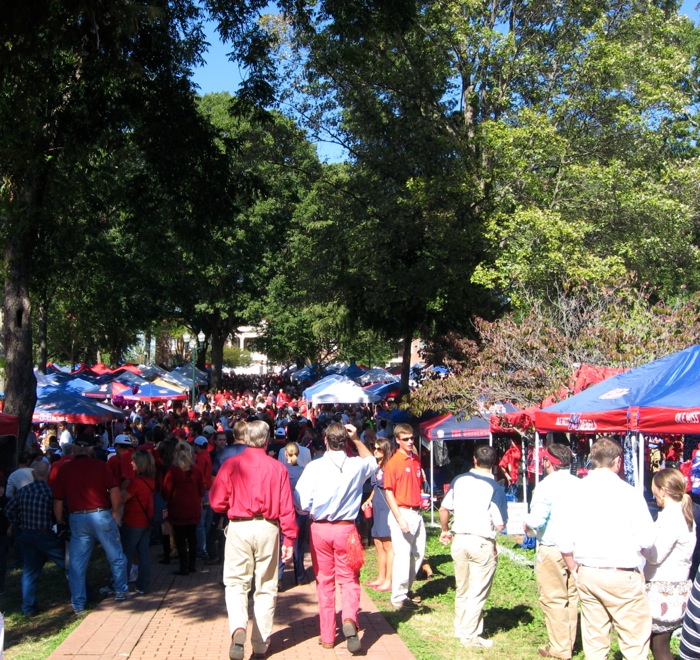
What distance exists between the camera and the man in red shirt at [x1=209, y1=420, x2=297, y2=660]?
623cm

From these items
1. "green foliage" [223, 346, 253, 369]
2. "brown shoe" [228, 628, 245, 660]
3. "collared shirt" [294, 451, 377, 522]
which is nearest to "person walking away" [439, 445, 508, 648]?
"collared shirt" [294, 451, 377, 522]

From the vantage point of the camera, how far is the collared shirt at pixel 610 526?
5121 millimetres

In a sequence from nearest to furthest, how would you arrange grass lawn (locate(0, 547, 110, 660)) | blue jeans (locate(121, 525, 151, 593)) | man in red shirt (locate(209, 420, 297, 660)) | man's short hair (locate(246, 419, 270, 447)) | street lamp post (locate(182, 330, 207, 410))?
man in red shirt (locate(209, 420, 297, 660))
man's short hair (locate(246, 419, 270, 447))
grass lawn (locate(0, 547, 110, 660))
blue jeans (locate(121, 525, 151, 593))
street lamp post (locate(182, 330, 207, 410))

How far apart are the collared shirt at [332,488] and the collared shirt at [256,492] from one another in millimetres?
373

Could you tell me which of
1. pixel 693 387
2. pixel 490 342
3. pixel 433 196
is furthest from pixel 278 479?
pixel 433 196

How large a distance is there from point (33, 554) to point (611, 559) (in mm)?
5685

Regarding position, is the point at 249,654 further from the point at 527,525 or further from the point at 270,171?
the point at 270,171

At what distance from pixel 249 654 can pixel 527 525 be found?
2.43 metres

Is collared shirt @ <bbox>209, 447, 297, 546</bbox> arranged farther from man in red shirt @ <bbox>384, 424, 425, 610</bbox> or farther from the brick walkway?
man in red shirt @ <bbox>384, 424, 425, 610</bbox>

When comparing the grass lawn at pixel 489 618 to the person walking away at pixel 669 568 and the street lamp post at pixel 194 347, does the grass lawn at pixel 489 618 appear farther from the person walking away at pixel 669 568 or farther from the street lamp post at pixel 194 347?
the street lamp post at pixel 194 347

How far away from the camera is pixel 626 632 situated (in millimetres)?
5121

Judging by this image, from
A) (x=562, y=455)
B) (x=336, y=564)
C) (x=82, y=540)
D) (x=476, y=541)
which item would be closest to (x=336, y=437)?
(x=336, y=564)

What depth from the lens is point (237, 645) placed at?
20.2 ft

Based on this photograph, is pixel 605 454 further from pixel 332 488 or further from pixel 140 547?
A: pixel 140 547
